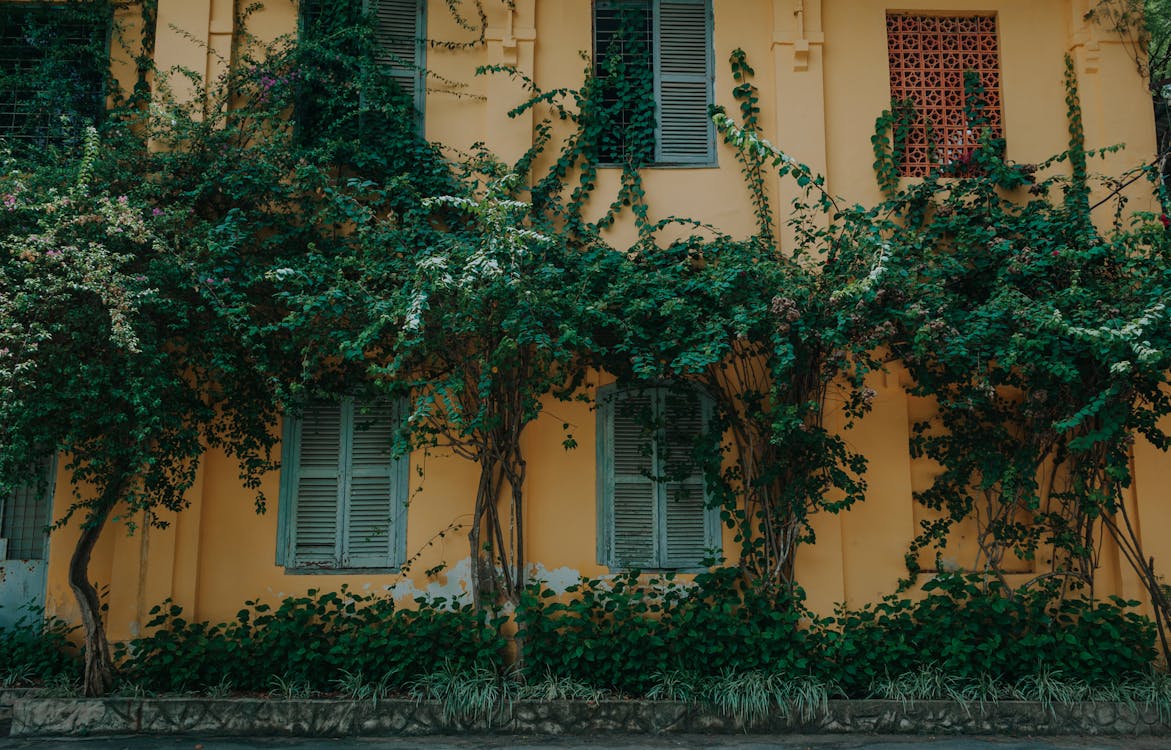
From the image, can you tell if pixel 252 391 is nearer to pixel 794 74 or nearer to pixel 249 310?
pixel 249 310

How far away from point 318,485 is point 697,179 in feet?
13.9

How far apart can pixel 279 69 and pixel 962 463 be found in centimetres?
661

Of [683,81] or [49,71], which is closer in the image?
[49,71]

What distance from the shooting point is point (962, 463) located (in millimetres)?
7328

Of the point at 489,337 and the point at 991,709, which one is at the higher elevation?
the point at 489,337

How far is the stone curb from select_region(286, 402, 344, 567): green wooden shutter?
1.33m

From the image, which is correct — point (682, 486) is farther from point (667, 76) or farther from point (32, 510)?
point (32, 510)

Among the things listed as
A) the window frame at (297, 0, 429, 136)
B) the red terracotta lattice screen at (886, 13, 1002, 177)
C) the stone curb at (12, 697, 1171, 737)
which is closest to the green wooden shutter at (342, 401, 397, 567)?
the stone curb at (12, 697, 1171, 737)

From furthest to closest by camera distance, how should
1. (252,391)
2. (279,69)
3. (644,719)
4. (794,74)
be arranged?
(794,74)
(279,69)
(252,391)
(644,719)

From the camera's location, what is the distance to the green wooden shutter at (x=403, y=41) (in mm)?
8086

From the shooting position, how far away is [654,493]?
24.9ft

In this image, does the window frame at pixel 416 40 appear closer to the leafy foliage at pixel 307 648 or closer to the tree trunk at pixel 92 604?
the tree trunk at pixel 92 604

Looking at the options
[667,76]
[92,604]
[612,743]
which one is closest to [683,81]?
[667,76]

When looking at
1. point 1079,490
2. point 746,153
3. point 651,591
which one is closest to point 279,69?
point 746,153
